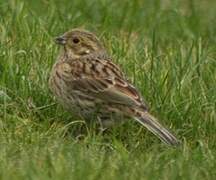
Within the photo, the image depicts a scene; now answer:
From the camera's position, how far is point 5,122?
827 cm

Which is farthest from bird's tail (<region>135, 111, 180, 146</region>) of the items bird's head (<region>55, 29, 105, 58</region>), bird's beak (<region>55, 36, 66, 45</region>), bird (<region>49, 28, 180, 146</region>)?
bird's beak (<region>55, 36, 66, 45</region>)

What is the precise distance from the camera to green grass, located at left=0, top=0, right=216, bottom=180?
7211 millimetres

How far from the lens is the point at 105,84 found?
8.67m

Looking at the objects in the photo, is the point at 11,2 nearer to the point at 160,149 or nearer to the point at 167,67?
the point at 167,67

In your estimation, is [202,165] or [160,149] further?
[160,149]

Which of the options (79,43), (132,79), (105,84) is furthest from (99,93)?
(79,43)

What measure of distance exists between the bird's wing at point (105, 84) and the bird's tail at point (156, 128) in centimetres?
10

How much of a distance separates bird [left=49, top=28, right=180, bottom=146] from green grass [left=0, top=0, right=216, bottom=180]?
4.5 inches

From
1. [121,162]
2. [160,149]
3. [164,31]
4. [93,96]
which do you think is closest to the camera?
[121,162]

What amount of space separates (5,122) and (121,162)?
4.31 feet

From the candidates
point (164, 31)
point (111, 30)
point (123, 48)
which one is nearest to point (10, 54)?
point (123, 48)

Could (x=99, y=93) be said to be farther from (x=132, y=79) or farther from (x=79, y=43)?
(x=79, y=43)

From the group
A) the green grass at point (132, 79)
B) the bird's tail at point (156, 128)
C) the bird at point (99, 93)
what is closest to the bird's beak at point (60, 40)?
the bird at point (99, 93)

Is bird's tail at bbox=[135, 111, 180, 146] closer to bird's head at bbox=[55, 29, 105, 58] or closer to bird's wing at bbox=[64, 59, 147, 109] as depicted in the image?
bird's wing at bbox=[64, 59, 147, 109]
